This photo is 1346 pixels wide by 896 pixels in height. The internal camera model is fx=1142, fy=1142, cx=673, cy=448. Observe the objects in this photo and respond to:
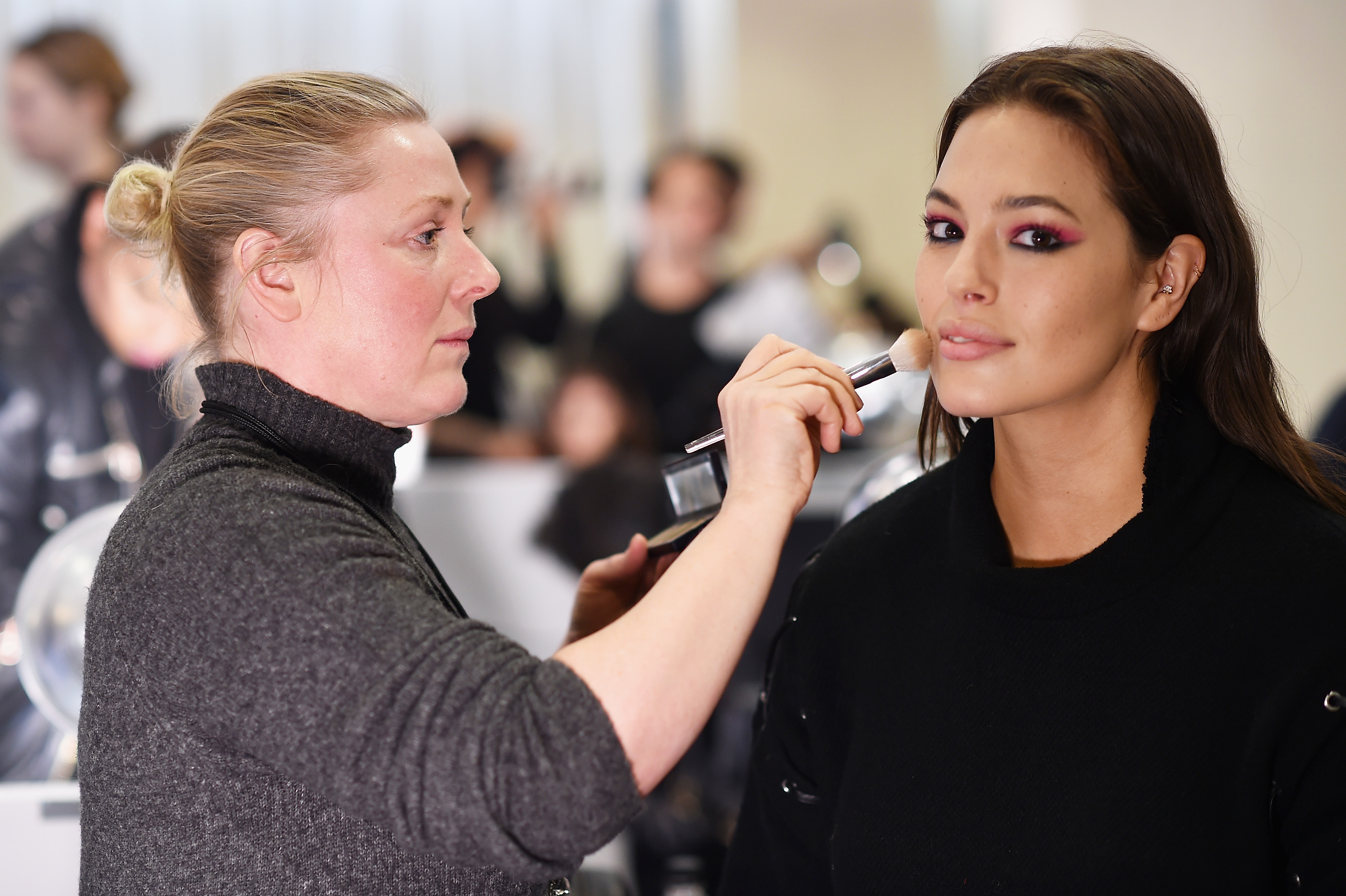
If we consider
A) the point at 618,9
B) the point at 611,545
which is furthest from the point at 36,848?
the point at 618,9

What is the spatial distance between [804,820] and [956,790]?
0.18m

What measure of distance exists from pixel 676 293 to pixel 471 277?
255 centimetres

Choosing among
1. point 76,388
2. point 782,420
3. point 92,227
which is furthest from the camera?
point 76,388

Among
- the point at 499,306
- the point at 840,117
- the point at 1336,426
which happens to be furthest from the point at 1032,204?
the point at 840,117

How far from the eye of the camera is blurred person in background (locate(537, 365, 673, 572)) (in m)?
2.82

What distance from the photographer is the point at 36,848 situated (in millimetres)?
1189

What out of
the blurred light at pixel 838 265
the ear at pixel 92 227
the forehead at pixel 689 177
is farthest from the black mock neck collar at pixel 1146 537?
the blurred light at pixel 838 265

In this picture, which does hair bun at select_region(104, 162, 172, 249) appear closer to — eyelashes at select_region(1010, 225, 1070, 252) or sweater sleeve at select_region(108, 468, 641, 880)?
sweater sleeve at select_region(108, 468, 641, 880)

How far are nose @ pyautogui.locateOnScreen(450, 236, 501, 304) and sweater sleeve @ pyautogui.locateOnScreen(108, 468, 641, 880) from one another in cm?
25

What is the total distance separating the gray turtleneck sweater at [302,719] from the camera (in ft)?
2.14

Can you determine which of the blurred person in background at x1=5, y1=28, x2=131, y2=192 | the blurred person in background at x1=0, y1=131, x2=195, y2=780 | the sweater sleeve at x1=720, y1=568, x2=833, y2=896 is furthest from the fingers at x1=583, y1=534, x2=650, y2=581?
the blurred person in background at x1=5, y1=28, x2=131, y2=192

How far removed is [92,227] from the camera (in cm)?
234

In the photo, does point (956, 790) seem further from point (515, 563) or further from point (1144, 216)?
point (515, 563)

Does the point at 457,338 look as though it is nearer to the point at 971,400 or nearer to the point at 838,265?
the point at 971,400
